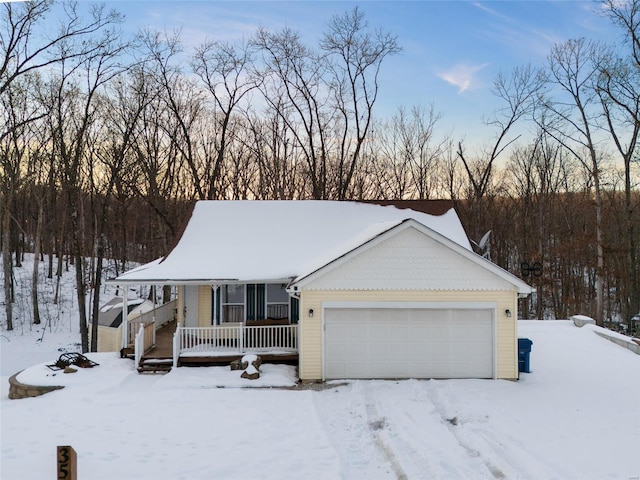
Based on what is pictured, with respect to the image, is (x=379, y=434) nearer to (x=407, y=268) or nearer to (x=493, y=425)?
(x=493, y=425)

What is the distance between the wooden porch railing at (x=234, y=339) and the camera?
1282cm

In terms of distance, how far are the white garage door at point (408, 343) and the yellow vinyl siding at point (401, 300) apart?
253mm

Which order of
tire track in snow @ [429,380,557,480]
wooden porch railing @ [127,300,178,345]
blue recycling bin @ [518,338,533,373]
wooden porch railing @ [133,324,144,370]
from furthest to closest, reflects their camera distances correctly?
wooden porch railing @ [127,300,178,345], wooden porch railing @ [133,324,144,370], blue recycling bin @ [518,338,533,373], tire track in snow @ [429,380,557,480]

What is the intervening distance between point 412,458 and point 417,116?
2704 cm

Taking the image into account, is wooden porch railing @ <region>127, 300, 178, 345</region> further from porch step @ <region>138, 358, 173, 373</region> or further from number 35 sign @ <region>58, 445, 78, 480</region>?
number 35 sign @ <region>58, 445, 78, 480</region>

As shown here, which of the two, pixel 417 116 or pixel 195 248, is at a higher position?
pixel 417 116

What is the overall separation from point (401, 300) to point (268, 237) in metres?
5.59

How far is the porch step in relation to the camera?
12445 mm

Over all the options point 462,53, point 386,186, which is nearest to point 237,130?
point 386,186

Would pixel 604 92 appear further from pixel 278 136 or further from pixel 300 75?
pixel 278 136

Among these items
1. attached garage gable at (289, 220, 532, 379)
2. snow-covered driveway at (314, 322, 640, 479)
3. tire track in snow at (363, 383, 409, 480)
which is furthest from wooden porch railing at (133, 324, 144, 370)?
tire track in snow at (363, 383, 409, 480)

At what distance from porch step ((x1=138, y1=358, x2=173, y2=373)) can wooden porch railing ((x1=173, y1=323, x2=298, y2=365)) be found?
1.18ft

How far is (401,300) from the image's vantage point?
11.8m

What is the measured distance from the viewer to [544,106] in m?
26.0
